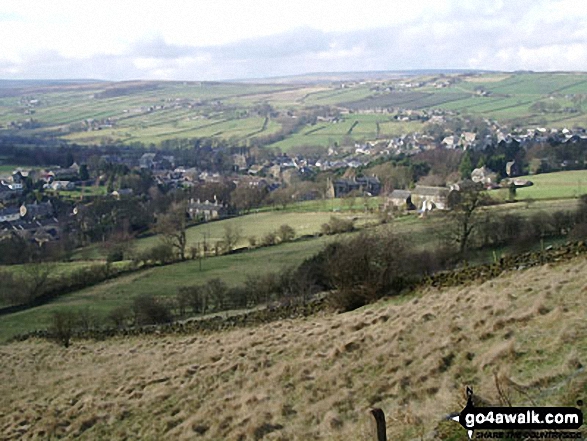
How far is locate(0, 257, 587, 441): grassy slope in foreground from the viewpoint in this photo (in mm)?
8438

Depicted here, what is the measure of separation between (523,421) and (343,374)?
231 inches

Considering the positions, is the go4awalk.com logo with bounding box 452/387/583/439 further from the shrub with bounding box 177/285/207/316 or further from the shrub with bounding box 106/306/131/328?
the shrub with bounding box 106/306/131/328

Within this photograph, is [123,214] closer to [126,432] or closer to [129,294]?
[129,294]

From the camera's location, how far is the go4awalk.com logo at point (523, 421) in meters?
5.39

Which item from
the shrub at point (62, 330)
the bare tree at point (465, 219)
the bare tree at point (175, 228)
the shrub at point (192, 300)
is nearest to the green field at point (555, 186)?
the bare tree at point (465, 219)

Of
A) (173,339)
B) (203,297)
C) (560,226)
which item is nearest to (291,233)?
(203,297)

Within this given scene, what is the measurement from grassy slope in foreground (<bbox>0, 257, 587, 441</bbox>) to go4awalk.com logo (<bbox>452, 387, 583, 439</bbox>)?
672 millimetres

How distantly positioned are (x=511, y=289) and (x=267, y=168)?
321 ft

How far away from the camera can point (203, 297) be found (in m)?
29.2

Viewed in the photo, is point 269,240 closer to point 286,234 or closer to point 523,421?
point 286,234

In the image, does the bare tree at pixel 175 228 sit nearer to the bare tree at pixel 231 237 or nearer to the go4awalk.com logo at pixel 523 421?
the bare tree at pixel 231 237

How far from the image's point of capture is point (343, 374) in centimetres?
1098

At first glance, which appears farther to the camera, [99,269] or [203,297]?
[99,269]

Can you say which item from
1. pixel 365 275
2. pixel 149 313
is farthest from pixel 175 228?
pixel 365 275
